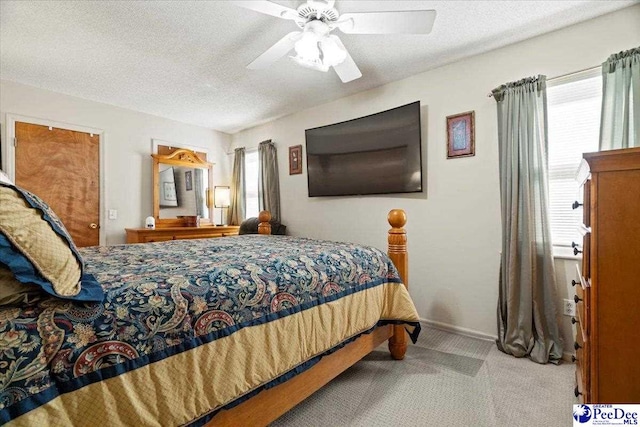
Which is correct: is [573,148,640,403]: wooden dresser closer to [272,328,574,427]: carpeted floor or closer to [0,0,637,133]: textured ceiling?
[272,328,574,427]: carpeted floor

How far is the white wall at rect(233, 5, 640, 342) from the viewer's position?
214 centimetres

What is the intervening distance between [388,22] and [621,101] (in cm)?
159

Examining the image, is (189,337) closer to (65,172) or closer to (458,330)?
(458,330)

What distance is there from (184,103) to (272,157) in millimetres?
1255

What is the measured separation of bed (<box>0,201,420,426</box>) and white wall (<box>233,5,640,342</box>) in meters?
1.18

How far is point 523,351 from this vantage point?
7.07 ft

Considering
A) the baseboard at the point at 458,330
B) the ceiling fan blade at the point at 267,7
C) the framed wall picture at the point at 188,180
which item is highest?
the ceiling fan blade at the point at 267,7

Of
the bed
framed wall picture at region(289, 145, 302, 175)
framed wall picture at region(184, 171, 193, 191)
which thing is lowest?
the bed

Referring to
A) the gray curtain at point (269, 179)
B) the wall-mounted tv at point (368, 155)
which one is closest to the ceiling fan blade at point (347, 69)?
the wall-mounted tv at point (368, 155)

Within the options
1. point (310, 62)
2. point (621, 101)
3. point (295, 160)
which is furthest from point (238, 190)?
point (621, 101)

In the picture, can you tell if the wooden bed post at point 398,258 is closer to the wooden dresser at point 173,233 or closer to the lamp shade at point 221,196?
the wooden dresser at point 173,233

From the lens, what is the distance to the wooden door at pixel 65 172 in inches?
118

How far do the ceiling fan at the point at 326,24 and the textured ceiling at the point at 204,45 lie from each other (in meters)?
0.27

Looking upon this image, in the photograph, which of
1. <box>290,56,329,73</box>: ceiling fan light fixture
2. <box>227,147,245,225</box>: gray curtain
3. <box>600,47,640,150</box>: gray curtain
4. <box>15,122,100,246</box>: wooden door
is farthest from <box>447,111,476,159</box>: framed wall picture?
<box>15,122,100,246</box>: wooden door
